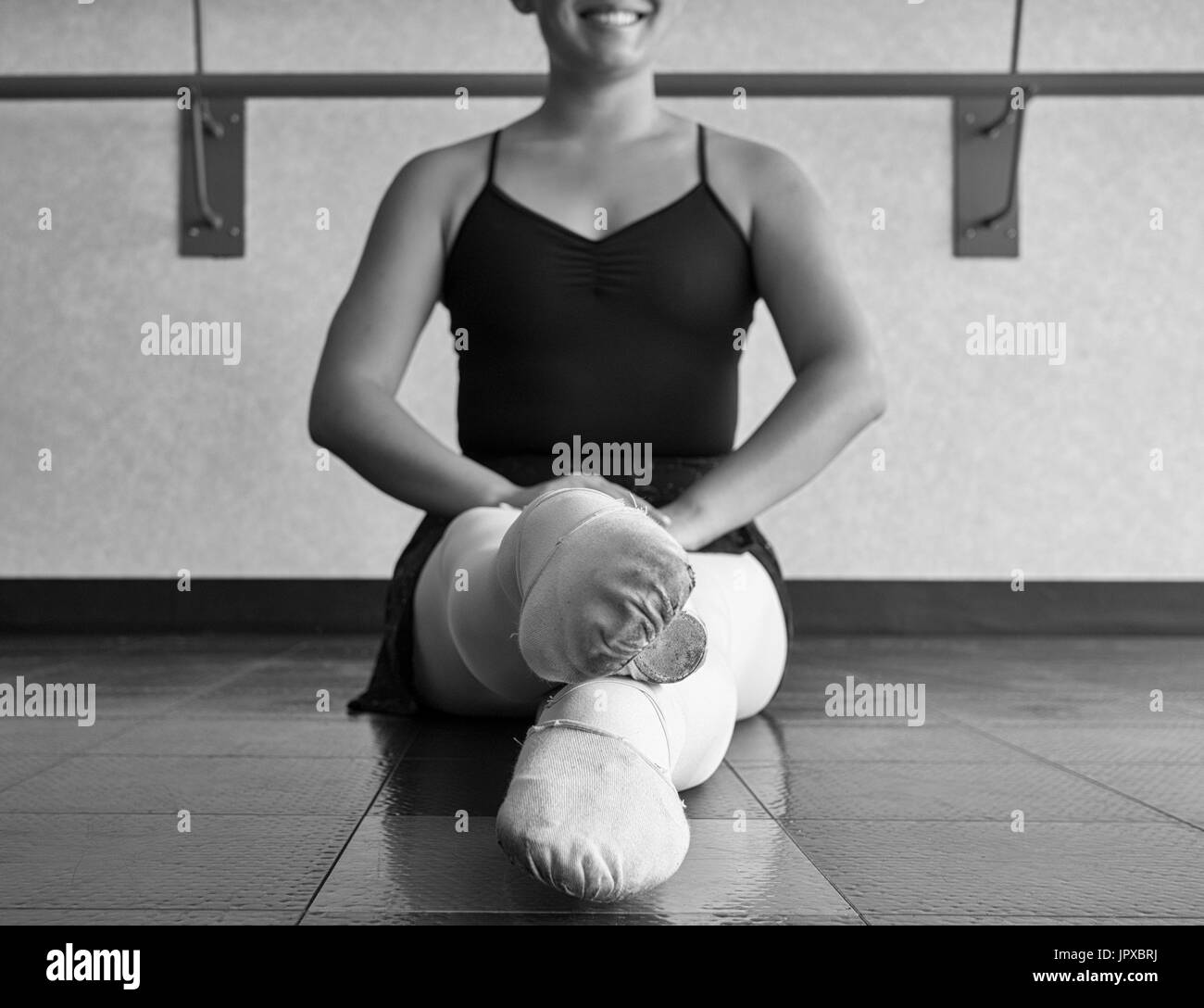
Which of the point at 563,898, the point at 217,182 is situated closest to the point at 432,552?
the point at 563,898

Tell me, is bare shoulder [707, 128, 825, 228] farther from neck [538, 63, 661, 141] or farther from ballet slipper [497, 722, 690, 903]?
ballet slipper [497, 722, 690, 903]

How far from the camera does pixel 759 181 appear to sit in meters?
1.20

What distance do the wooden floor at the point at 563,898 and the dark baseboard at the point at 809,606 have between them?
1296 mm

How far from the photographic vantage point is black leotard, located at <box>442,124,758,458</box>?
116cm

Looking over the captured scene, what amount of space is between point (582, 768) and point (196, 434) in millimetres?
2432

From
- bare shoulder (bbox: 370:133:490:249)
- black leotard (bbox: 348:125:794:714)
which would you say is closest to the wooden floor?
black leotard (bbox: 348:125:794:714)

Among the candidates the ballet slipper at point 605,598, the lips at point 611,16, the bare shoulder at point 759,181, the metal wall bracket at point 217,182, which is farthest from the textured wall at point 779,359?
the ballet slipper at point 605,598

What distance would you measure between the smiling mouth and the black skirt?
0.37m

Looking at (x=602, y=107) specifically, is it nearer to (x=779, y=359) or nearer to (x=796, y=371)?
(x=796, y=371)

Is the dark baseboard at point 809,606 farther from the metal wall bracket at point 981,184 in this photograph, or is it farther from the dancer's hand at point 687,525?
the dancer's hand at point 687,525

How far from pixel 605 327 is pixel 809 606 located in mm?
1780

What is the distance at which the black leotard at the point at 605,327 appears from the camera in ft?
3.80

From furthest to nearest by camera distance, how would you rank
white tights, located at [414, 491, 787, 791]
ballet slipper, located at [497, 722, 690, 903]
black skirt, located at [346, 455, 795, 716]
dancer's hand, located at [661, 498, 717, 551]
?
1. black skirt, located at [346, 455, 795, 716]
2. dancer's hand, located at [661, 498, 717, 551]
3. white tights, located at [414, 491, 787, 791]
4. ballet slipper, located at [497, 722, 690, 903]

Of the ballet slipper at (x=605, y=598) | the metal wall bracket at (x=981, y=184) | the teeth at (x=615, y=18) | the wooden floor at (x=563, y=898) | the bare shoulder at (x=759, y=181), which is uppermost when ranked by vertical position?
the metal wall bracket at (x=981, y=184)
